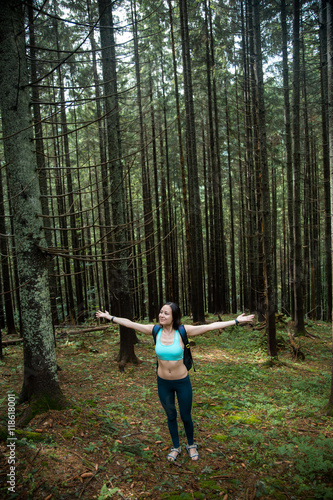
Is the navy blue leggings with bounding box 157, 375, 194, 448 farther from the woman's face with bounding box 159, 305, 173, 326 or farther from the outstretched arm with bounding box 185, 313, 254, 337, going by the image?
the woman's face with bounding box 159, 305, 173, 326

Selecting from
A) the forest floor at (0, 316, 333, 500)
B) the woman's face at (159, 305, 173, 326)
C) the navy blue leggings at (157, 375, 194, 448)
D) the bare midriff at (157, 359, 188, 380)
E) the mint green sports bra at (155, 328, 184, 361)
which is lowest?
the forest floor at (0, 316, 333, 500)

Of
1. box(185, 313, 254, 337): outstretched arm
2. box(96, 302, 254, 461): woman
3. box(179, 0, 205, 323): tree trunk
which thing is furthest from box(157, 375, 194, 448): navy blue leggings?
box(179, 0, 205, 323): tree trunk

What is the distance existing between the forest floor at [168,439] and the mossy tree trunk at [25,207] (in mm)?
707

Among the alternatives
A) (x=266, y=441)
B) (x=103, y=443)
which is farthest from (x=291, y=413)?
(x=103, y=443)

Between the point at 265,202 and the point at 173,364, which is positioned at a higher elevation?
the point at 265,202

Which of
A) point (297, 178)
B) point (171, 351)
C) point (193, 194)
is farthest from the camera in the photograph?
point (193, 194)

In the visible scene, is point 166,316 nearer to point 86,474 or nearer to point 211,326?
point 211,326

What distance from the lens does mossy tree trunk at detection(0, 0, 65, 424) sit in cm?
362

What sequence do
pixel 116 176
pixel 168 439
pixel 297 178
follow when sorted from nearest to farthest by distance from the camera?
pixel 168 439, pixel 116 176, pixel 297 178

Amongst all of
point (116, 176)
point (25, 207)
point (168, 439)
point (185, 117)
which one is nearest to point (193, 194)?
point (185, 117)

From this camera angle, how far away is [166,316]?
10.8 ft

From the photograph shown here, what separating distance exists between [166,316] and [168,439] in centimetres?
204

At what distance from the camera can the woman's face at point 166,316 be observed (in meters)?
3.29

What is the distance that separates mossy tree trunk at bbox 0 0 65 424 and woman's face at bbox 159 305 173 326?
1.65 metres
